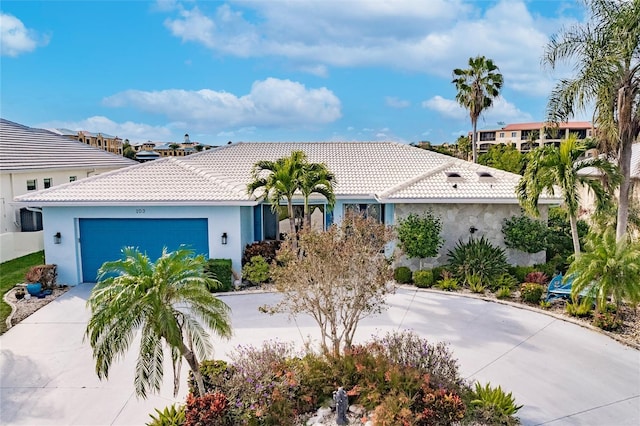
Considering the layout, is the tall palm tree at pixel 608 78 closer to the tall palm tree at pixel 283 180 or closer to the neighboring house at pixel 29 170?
the tall palm tree at pixel 283 180

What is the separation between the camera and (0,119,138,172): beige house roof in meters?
22.6

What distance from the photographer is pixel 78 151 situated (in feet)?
103

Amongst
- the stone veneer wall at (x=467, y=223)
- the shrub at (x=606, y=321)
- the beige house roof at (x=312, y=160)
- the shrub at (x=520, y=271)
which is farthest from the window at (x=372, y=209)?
the shrub at (x=606, y=321)

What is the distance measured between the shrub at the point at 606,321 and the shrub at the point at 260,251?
11.1 metres

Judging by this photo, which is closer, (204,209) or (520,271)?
(520,271)

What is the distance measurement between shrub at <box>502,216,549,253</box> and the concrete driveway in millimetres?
3595

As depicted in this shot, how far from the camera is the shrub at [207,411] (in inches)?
288

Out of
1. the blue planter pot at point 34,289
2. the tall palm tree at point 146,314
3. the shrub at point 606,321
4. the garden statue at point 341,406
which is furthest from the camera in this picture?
the blue planter pot at point 34,289

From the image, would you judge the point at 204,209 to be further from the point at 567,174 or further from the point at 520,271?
the point at 567,174

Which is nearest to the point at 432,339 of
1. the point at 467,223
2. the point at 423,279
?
the point at 423,279

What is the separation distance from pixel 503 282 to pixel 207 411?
12.0 metres

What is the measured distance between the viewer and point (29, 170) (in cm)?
2178

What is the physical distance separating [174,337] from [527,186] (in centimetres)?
1244

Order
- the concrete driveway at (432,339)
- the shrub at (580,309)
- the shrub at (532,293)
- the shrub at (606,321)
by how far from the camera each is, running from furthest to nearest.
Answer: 1. the shrub at (532,293)
2. the shrub at (580,309)
3. the shrub at (606,321)
4. the concrete driveway at (432,339)
